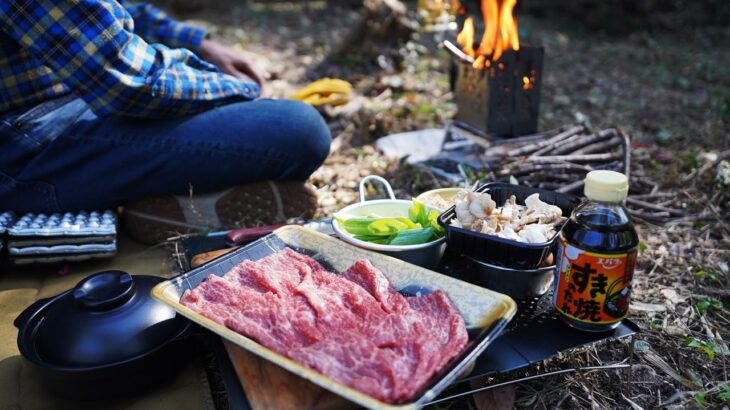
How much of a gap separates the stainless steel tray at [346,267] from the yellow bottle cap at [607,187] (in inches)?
15.8

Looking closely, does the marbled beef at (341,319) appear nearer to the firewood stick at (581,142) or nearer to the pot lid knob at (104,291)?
the pot lid knob at (104,291)

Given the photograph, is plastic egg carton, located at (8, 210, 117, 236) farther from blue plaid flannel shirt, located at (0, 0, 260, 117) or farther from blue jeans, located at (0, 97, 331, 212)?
blue plaid flannel shirt, located at (0, 0, 260, 117)

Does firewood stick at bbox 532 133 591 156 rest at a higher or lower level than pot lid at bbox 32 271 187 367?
lower

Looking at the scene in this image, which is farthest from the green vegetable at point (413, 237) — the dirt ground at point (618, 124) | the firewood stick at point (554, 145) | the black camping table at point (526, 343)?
the firewood stick at point (554, 145)

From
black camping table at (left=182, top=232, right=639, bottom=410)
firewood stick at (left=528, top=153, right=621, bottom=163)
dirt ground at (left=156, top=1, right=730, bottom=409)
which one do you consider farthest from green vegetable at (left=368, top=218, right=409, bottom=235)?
firewood stick at (left=528, top=153, right=621, bottom=163)

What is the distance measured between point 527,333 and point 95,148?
7.05 feet

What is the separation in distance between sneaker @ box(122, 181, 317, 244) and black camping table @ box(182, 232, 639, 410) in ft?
4.23

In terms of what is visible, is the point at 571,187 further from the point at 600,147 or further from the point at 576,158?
the point at 600,147

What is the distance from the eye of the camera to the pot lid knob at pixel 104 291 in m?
1.80

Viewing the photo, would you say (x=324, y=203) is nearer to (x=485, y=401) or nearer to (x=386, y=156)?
(x=386, y=156)

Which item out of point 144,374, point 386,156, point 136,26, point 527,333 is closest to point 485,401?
point 527,333

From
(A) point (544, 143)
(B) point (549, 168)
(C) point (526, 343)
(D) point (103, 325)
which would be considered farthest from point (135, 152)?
(A) point (544, 143)

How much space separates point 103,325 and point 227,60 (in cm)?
225

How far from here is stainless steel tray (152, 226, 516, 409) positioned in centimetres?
141
